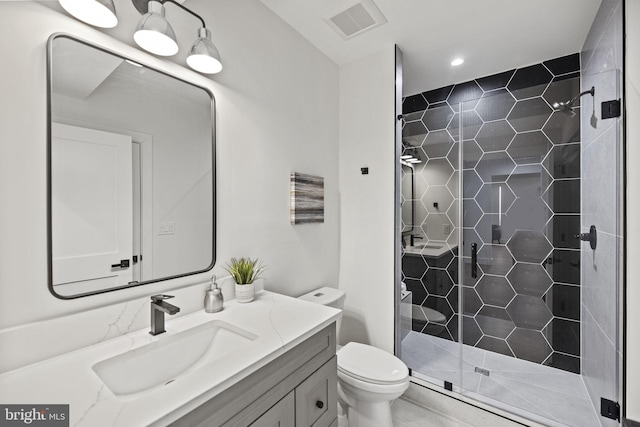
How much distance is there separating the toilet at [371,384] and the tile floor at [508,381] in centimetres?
64

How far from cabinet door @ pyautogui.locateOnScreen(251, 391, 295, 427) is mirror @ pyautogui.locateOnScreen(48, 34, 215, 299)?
0.69 m

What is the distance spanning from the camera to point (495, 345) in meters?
2.22

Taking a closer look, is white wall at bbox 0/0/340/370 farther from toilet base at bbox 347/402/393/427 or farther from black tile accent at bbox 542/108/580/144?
black tile accent at bbox 542/108/580/144

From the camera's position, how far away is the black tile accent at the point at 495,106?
2.11 m

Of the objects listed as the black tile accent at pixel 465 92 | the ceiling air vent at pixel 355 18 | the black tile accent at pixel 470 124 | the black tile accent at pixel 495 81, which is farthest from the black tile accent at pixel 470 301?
the ceiling air vent at pixel 355 18

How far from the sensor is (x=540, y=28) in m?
1.87

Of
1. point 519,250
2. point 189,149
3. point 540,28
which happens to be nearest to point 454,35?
point 540,28

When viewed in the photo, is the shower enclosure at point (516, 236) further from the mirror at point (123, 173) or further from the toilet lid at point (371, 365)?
the mirror at point (123, 173)

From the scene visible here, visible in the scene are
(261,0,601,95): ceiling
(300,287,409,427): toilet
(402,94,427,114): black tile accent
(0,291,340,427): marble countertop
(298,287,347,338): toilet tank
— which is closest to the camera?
(0,291,340,427): marble countertop

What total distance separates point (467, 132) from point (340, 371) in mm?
1966

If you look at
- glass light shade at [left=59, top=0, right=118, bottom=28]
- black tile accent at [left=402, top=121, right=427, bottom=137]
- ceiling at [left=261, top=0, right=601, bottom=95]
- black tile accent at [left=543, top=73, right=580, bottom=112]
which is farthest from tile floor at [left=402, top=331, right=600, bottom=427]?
glass light shade at [left=59, top=0, right=118, bottom=28]

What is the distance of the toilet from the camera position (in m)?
1.47

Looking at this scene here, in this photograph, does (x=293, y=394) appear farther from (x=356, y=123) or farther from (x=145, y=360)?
(x=356, y=123)

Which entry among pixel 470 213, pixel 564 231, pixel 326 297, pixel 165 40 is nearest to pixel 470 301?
pixel 470 213
